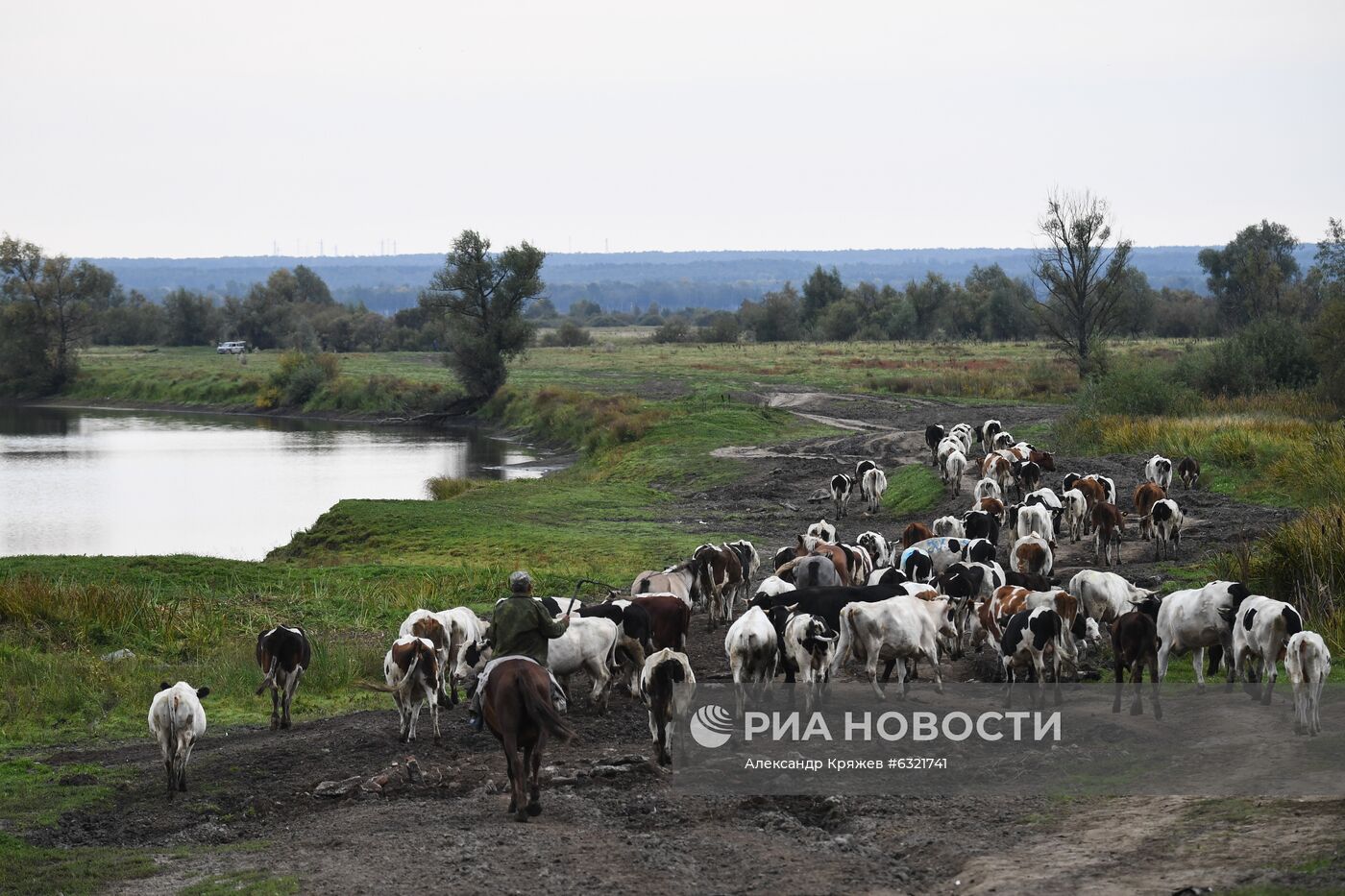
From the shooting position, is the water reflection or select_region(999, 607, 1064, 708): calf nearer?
select_region(999, 607, 1064, 708): calf

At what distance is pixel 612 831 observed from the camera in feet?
36.9

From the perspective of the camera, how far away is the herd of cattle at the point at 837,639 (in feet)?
42.9

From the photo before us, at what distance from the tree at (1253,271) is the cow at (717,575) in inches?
3328

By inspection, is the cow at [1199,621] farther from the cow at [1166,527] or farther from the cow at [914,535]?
the cow at [1166,527]

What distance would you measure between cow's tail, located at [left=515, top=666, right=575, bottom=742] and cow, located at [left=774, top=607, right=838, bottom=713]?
3601 mm

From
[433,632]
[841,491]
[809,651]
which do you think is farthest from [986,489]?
[433,632]

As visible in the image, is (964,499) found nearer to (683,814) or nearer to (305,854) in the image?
(683,814)

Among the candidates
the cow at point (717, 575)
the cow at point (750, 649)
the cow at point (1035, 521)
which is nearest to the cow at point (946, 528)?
the cow at point (1035, 521)

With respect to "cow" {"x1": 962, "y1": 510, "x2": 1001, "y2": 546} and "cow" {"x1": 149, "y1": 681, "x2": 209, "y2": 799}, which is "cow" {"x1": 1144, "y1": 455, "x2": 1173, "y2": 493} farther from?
"cow" {"x1": 149, "y1": 681, "x2": 209, "y2": 799}

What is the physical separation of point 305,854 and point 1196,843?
693 cm

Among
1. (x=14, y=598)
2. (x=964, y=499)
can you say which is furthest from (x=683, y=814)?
(x=964, y=499)

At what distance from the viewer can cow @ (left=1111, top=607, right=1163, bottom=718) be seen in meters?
13.9

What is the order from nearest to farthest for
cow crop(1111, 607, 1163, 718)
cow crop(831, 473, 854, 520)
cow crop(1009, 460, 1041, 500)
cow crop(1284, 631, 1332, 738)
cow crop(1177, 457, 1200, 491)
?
1. cow crop(1284, 631, 1332, 738)
2. cow crop(1111, 607, 1163, 718)
3. cow crop(1009, 460, 1041, 500)
4. cow crop(1177, 457, 1200, 491)
5. cow crop(831, 473, 854, 520)

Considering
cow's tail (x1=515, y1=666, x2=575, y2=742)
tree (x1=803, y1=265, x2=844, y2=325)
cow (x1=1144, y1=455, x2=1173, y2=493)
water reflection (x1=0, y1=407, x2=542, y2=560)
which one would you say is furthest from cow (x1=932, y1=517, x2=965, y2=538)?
tree (x1=803, y1=265, x2=844, y2=325)
